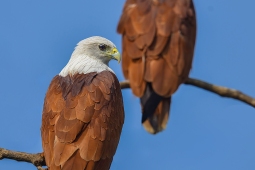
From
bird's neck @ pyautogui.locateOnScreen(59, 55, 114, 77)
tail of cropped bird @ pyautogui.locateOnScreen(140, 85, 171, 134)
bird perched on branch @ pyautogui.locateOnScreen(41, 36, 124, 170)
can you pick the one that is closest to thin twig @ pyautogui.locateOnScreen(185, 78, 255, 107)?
tail of cropped bird @ pyautogui.locateOnScreen(140, 85, 171, 134)

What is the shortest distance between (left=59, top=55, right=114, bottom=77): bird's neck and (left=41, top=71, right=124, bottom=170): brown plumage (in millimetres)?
386

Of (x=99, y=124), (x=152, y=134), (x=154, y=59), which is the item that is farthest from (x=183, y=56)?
(x=99, y=124)

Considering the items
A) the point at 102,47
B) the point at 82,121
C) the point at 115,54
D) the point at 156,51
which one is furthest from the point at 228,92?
the point at 102,47

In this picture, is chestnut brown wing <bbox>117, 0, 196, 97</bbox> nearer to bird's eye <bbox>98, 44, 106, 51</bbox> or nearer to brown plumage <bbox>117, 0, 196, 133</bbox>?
brown plumage <bbox>117, 0, 196, 133</bbox>

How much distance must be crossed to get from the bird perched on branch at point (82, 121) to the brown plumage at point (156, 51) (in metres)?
1.45

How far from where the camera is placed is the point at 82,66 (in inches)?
367

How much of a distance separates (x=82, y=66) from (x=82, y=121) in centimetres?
140

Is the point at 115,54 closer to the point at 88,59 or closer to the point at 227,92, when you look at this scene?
the point at 88,59

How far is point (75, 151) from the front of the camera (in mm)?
7941

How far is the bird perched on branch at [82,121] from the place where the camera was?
7.94 m

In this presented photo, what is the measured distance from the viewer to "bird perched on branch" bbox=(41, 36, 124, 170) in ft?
26.1

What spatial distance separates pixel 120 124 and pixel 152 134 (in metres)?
1.88

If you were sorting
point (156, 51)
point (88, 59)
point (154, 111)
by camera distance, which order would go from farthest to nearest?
point (88, 59)
point (154, 111)
point (156, 51)

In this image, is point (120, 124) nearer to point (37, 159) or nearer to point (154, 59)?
point (37, 159)
